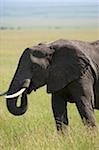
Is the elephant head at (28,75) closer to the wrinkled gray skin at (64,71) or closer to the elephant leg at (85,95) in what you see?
the wrinkled gray skin at (64,71)

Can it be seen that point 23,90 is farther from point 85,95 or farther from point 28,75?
point 85,95

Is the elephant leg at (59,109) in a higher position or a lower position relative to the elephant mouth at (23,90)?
lower

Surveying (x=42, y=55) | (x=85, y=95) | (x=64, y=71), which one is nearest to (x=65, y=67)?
(x=64, y=71)

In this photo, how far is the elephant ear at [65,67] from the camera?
869 cm

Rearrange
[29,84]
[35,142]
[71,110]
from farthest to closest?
1. [71,110]
2. [29,84]
3. [35,142]

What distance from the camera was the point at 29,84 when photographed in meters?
8.51

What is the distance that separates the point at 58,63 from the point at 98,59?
667mm

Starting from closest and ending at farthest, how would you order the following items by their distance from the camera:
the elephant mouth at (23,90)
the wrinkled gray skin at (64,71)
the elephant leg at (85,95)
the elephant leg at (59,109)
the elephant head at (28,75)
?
the elephant mouth at (23,90)
the elephant head at (28,75)
the wrinkled gray skin at (64,71)
the elephant leg at (85,95)
the elephant leg at (59,109)

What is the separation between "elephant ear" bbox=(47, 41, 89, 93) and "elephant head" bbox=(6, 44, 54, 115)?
0.10m

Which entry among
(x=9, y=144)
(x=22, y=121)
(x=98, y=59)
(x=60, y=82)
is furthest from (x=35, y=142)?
(x=22, y=121)

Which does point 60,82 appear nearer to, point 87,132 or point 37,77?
point 37,77

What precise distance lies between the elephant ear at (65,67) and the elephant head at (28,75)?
0.33 feet

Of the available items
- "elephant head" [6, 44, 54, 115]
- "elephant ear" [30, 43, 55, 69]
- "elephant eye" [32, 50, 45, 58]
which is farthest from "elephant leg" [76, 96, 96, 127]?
"elephant eye" [32, 50, 45, 58]

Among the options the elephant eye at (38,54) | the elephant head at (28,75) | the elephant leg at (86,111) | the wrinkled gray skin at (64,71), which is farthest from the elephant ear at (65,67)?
the elephant leg at (86,111)
